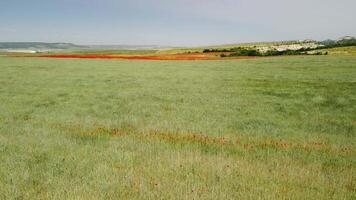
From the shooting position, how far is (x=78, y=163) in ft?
23.1

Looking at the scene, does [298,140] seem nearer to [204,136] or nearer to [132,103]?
[204,136]

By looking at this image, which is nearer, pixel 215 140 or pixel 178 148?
pixel 178 148

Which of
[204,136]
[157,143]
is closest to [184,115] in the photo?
[204,136]

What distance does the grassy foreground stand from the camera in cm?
585

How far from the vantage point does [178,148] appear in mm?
8352

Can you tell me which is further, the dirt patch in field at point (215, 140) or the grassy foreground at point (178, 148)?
the dirt patch in field at point (215, 140)

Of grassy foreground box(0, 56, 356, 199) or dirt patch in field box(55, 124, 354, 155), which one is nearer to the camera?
grassy foreground box(0, 56, 356, 199)

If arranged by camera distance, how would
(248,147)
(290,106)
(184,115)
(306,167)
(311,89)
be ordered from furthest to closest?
1. (311,89)
2. (290,106)
3. (184,115)
4. (248,147)
5. (306,167)

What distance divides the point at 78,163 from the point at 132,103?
28.0ft

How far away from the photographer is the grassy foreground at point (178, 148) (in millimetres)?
5848

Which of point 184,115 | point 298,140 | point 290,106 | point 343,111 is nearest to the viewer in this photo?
point 298,140

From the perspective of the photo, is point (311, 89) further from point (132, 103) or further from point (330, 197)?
point (330, 197)

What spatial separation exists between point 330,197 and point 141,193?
9.50ft

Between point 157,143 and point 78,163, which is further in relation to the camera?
point 157,143
